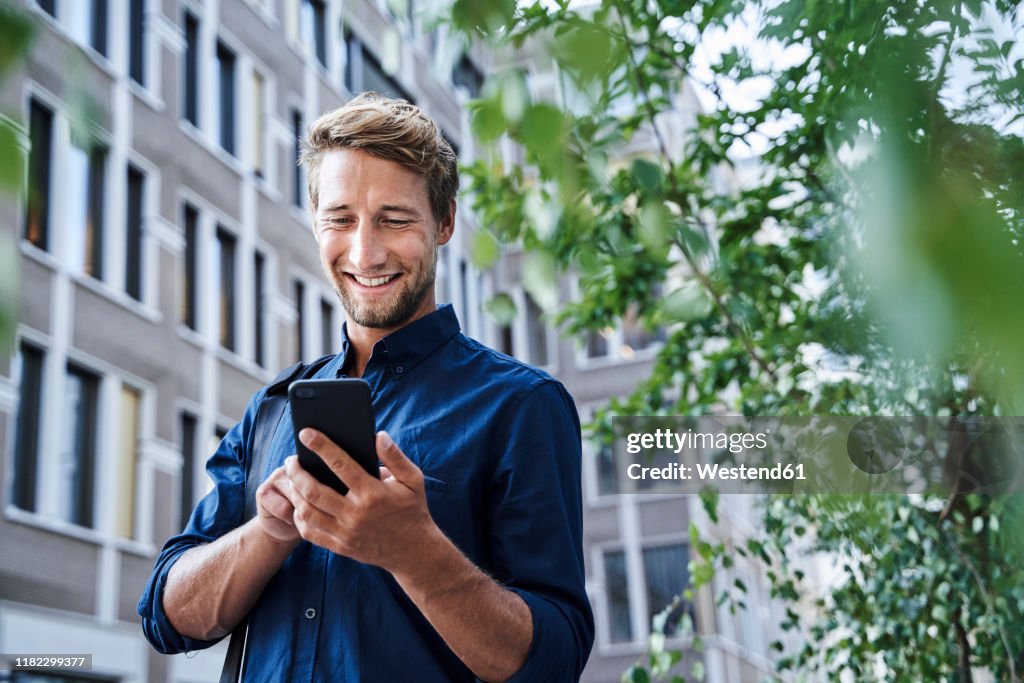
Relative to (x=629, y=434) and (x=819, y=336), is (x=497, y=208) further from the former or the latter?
(x=819, y=336)

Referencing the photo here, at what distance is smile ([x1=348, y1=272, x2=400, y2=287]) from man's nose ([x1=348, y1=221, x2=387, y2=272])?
25 mm

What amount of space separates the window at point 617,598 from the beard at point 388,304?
84.9ft

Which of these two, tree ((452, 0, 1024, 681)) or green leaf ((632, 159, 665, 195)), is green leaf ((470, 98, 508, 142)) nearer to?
tree ((452, 0, 1024, 681))

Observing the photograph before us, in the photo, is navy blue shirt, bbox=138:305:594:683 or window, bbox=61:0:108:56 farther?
window, bbox=61:0:108:56

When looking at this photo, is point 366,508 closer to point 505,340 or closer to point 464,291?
point 464,291

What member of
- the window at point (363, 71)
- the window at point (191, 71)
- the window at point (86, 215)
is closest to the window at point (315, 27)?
the window at point (363, 71)

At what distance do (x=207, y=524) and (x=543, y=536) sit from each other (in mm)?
496

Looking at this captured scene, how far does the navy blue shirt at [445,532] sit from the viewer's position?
1592 mm

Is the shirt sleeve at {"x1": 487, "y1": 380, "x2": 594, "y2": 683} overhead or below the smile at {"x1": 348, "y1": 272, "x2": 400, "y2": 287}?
below

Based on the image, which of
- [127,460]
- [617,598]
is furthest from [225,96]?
[617,598]

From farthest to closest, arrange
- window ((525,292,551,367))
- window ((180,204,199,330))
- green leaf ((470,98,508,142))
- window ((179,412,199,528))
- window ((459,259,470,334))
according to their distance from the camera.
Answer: window ((525,292,551,367)) < window ((459,259,470,334)) < window ((180,204,199,330)) < window ((179,412,199,528)) < green leaf ((470,98,508,142))

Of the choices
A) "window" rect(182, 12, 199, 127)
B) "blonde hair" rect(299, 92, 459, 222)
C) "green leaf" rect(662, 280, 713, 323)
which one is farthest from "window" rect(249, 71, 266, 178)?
"green leaf" rect(662, 280, 713, 323)

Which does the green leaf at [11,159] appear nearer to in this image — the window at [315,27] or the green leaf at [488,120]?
the green leaf at [488,120]

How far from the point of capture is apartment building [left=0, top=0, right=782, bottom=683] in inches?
543
